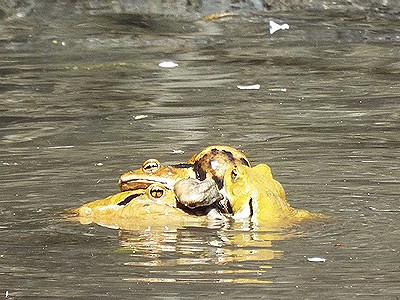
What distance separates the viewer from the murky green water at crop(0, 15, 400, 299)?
17.7ft

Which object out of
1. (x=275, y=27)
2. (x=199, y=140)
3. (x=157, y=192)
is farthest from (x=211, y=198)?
(x=275, y=27)

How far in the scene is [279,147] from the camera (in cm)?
820

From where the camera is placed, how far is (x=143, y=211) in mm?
6133

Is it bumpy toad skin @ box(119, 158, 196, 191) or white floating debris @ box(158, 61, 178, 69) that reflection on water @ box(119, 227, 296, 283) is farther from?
white floating debris @ box(158, 61, 178, 69)

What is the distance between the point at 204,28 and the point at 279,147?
5.50 m

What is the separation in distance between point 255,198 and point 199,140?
8.05ft

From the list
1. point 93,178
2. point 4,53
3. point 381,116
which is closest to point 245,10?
point 4,53

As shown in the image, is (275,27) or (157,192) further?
(275,27)

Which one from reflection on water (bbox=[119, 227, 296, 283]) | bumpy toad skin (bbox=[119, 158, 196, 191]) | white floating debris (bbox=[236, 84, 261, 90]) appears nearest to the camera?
reflection on water (bbox=[119, 227, 296, 283])

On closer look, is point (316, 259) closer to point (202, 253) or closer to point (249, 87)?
point (202, 253)

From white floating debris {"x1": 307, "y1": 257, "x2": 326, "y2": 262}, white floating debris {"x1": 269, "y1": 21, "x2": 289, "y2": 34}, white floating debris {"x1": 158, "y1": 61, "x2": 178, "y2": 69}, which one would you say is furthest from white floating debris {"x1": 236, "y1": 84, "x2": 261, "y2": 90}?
white floating debris {"x1": 307, "y1": 257, "x2": 326, "y2": 262}

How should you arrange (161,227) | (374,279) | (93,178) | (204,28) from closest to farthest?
(374,279) → (161,227) → (93,178) → (204,28)

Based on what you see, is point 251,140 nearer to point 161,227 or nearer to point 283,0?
point 161,227

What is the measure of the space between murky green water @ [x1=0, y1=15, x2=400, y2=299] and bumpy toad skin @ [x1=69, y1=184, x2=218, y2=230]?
62 millimetres
